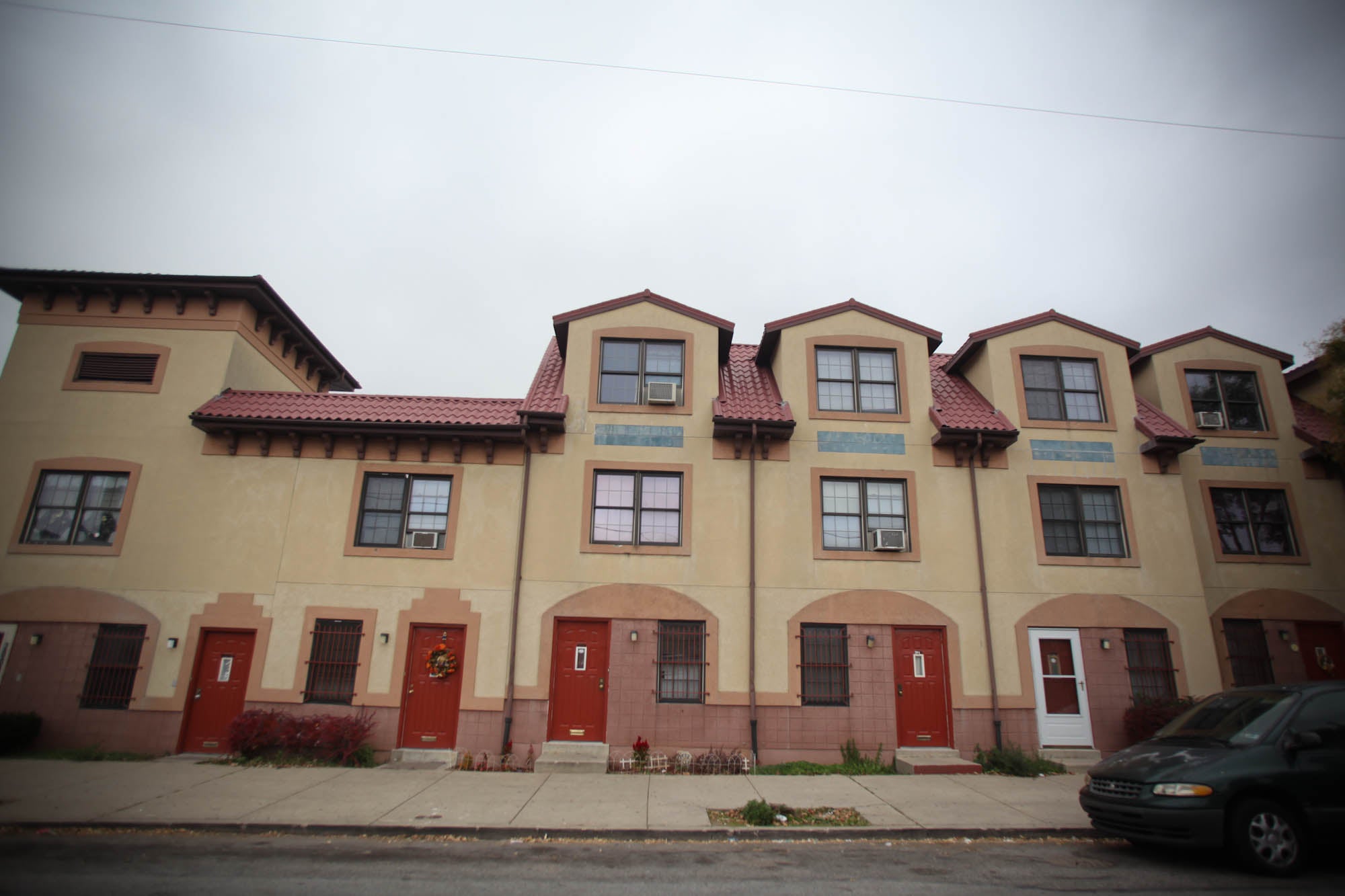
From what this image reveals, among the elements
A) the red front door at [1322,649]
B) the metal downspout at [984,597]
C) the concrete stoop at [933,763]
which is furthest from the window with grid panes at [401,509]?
the red front door at [1322,649]

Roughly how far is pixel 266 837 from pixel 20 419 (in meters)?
11.6

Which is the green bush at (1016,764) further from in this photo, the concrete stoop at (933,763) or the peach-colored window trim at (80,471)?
the peach-colored window trim at (80,471)

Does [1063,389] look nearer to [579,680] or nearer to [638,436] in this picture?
[638,436]

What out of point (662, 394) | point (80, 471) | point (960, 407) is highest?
point (960, 407)

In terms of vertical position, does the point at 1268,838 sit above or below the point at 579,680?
below

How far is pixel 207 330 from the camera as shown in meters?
14.7

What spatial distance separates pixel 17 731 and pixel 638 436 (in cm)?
1234

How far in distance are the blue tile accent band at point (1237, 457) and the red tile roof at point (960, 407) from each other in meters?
5.15

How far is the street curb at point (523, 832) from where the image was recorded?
8320mm

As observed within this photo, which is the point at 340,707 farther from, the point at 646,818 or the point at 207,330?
the point at 207,330

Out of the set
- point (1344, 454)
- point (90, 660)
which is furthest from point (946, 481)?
point (90, 660)

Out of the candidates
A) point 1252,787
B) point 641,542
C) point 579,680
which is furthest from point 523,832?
point 1252,787

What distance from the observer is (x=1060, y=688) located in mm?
13453

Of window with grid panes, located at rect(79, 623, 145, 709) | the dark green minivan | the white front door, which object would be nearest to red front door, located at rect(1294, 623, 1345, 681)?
the white front door
